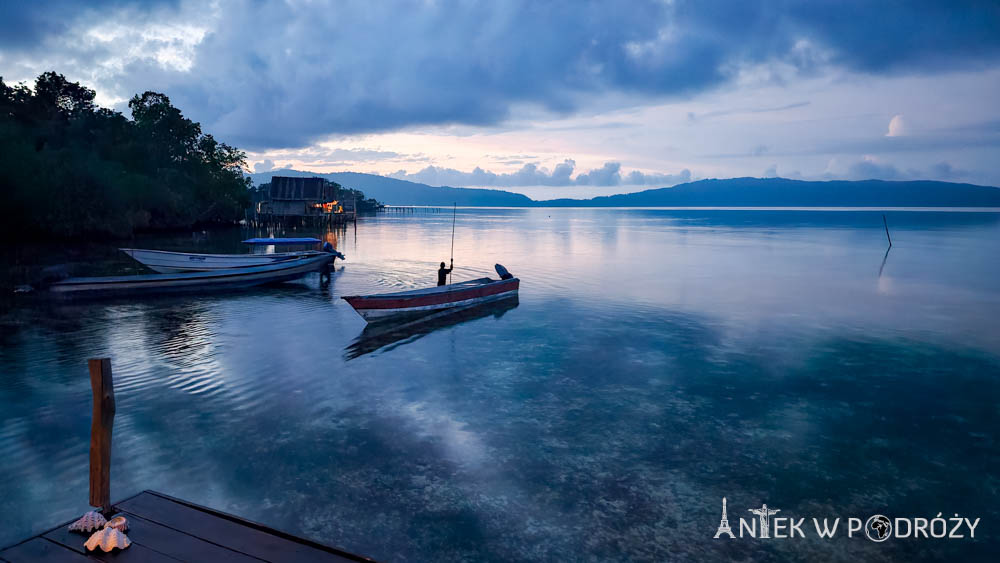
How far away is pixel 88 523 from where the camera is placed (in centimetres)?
562

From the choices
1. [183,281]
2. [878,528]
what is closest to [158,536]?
[878,528]

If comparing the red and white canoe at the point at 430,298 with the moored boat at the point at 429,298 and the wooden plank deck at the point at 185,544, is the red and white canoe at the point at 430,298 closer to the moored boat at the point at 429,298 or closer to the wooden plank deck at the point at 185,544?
the moored boat at the point at 429,298

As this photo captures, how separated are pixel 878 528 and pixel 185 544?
9192mm

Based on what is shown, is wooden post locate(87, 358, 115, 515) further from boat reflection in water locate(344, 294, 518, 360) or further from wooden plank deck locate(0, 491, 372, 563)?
boat reflection in water locate(344, 294, 518, 360)

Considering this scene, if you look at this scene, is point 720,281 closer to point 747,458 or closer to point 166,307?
point 747,458

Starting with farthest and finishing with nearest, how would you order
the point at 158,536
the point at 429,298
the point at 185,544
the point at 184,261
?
the point at 184,261
the point at 429,298
the point at 158,536
the point at 185,544

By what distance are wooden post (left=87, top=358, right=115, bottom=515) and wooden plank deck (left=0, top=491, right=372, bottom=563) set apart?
34 centimetres

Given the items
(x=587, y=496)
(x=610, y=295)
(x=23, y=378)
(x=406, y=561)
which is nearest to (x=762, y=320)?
(x=610, y=295)

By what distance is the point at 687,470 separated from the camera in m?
9.29

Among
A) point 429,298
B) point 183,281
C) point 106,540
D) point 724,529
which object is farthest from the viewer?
point 183,281

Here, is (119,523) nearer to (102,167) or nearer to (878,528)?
(878,528)

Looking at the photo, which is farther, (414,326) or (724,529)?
(414,326)

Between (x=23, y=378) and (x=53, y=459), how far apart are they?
5.66 m

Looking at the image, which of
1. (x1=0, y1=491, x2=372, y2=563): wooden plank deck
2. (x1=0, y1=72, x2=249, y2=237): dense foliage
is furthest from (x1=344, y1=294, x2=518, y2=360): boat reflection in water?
(x1=0, y1=72, x2=249, y2=237): dense foliage
